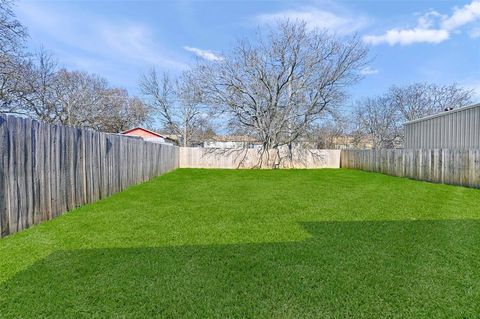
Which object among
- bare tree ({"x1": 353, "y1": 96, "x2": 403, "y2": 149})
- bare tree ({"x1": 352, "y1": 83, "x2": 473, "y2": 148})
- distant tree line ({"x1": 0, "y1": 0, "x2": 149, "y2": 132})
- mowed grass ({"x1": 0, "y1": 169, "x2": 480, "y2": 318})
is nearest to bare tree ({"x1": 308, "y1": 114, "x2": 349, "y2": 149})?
bare tree ({"x1": 352, "y1": 83, "x2": 473, "y2": 148})

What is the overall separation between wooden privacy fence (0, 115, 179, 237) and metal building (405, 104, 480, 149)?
12023 millimetres

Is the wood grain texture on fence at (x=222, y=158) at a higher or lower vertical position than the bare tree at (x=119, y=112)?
lower

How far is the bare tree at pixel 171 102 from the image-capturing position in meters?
29.7

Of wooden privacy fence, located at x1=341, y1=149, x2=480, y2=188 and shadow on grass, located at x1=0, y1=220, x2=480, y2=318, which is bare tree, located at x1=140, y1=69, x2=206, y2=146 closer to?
wooden privacy fence, located at x1=341, y1=149, x2=480, y2=188

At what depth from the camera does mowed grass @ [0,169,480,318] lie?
2184mm

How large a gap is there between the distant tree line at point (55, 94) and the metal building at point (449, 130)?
50.7 ft

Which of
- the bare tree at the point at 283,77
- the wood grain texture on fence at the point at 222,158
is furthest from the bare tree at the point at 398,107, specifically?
the wood grain texture on fence at the point at 222,158

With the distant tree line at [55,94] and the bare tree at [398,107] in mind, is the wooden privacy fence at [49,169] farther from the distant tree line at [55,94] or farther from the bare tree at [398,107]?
the bare tree at [398,107]

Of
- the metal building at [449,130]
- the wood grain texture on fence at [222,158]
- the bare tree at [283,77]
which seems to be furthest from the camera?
the wood grain texture on fence at [222,158]

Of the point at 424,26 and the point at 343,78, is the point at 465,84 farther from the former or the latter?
the point at 424,26

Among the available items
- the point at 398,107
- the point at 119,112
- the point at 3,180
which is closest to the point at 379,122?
the point at 398,107

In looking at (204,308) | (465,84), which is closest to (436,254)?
(204,308)

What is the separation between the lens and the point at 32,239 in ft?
12.1

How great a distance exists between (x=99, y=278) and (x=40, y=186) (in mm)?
2587
